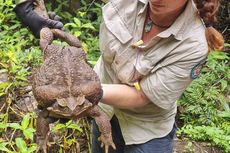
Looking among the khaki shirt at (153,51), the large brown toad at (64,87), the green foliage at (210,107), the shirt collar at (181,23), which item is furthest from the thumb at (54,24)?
the green foliage at (210,107)

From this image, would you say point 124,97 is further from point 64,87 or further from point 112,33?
point 64,87

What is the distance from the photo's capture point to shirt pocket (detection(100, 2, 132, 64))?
2195mm

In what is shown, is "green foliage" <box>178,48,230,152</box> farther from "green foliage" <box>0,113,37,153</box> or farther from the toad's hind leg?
the toad's hind leg

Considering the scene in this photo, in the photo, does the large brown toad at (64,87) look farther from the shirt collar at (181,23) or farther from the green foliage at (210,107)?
the green foliage at (210,107)

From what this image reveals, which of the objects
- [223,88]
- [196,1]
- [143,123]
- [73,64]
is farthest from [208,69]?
[73,64]

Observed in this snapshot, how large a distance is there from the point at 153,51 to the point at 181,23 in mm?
201

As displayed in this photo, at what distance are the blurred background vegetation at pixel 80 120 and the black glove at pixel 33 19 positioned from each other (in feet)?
0.76

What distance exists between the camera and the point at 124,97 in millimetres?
2219

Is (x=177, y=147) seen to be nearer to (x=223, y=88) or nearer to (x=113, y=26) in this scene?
(x=223, y=88)

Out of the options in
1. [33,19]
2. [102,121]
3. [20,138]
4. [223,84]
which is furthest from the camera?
[223,84]

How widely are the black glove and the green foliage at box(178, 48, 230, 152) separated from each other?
1.66 m

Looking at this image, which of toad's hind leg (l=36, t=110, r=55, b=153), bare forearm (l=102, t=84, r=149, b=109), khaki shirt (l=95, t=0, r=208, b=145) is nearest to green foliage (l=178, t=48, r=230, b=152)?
khaki shirt (l=95, t=0, r=208, b=145)

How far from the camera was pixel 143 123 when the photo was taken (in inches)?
96.1

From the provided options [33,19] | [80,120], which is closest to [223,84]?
[80,120]
